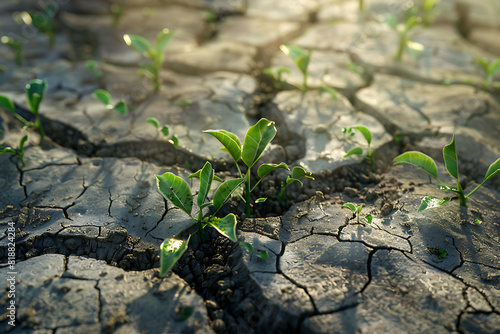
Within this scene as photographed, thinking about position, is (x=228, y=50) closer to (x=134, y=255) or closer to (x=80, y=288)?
(x=134, y=255)

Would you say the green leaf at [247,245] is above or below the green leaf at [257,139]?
below

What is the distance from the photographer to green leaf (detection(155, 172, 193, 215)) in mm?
1702

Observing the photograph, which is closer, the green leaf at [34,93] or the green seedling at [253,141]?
the green seedling at [253,141]

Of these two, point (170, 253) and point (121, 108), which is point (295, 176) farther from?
point (121, 108)

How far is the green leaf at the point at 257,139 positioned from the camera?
1719mm

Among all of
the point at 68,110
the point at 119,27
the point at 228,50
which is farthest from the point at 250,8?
the point at 68,110

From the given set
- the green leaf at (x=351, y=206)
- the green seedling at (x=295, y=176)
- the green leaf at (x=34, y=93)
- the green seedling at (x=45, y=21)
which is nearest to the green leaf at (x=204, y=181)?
the green seedling at (x=295, y=176)

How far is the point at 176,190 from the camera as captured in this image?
1716 mm

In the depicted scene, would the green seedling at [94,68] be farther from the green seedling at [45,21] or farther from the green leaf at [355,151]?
the green leaf at [355,151]

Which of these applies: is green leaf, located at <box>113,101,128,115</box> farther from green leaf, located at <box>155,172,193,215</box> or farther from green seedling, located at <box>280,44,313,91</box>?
green seedling, located at <box>280,44,313,91</box>

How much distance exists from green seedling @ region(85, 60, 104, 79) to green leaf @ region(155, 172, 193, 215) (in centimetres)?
187

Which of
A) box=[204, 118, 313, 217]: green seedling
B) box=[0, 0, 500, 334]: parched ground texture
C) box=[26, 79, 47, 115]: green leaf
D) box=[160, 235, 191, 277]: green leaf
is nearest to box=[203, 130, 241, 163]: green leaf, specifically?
box=[204, 118, 313, 217]: green seedling

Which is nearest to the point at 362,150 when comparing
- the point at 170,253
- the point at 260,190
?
the point at 260,190

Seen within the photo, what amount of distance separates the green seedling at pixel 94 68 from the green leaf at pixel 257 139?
6.59 ft
